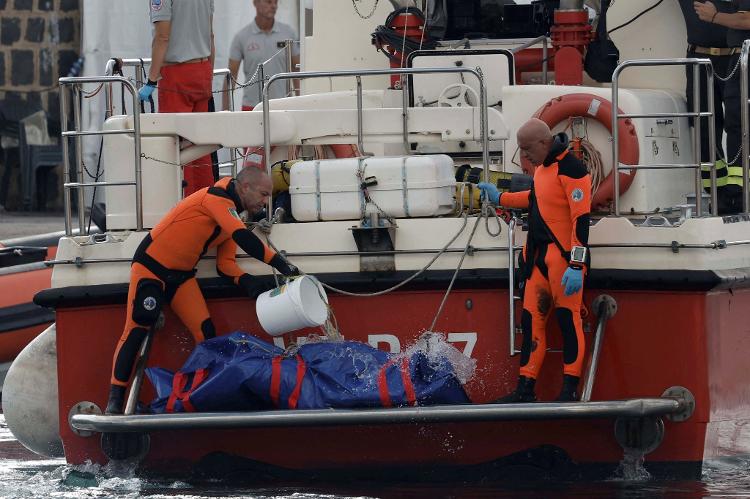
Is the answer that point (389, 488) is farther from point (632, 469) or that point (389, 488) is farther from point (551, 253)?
point (551, 253)

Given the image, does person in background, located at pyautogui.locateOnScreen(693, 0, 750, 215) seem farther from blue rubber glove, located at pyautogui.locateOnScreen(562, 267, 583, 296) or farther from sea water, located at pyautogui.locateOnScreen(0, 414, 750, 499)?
blue rubber glove, located at pyautogui.locateOnScreen(562, 267, 583, 296)

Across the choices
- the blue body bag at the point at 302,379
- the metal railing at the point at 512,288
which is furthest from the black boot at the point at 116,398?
the metal railing at the point at 512,288

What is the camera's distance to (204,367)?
7.26 m

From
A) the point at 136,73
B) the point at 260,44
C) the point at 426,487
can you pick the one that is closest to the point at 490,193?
the point at 426,487

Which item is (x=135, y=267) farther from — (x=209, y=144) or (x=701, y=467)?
(x=701, y=467)

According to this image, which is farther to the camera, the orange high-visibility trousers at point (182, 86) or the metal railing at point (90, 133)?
the orange high-visibility trousers at point (182, 86)

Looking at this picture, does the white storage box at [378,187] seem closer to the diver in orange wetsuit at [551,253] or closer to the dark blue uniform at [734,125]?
the diver in orange wetsuit at [551,253]

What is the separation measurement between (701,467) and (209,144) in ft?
8.84

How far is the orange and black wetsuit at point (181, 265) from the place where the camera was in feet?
24.3

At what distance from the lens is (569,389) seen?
7156mm

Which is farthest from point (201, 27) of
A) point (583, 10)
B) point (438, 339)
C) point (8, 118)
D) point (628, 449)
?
point (8, 118)

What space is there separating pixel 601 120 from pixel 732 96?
2.98ft

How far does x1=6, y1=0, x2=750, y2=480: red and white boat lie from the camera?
721 centimetres

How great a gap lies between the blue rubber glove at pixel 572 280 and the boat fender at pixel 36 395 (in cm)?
264
